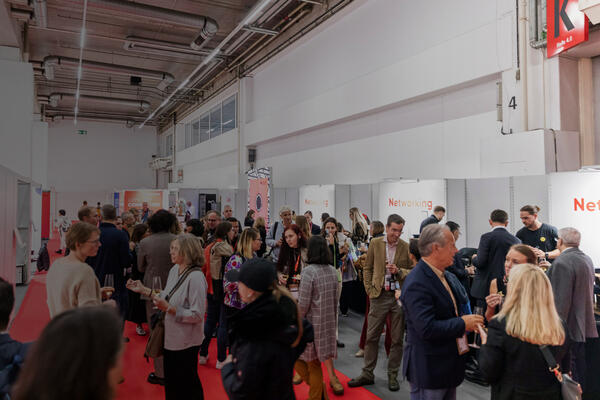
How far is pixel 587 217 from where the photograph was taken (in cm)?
393

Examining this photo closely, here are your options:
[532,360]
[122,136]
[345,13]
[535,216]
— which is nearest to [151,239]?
[532,360]

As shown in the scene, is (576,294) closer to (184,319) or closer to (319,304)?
(319,304)

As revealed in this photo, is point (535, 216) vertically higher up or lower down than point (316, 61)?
lower down

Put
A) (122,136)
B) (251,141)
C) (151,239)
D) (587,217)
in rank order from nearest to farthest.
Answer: (151,239) → (587,217) → (251,141) → (122,136)

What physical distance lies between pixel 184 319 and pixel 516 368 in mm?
1921

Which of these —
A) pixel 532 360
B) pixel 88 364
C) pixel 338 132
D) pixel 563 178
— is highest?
pixel 338 132

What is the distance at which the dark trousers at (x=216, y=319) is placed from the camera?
3.93 metres

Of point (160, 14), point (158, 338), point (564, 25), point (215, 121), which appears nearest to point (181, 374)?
point (158, 338)

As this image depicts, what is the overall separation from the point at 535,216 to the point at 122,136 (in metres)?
20.5

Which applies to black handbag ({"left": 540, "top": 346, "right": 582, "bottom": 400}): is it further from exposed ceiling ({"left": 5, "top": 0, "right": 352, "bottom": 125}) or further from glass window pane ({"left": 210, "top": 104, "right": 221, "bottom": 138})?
glass window pane ({"left": 210, "top": 104, "right": 221, "bottom": 138})

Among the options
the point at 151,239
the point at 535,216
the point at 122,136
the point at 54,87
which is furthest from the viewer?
the point at 122,136

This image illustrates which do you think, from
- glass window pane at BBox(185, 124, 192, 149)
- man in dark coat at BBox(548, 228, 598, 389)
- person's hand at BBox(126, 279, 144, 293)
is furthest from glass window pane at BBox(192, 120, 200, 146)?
man in dark coat at BBox(548, 228, 598, 389)

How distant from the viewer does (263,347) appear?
5.65 feet

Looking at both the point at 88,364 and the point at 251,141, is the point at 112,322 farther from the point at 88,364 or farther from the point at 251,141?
the point at 251,141
